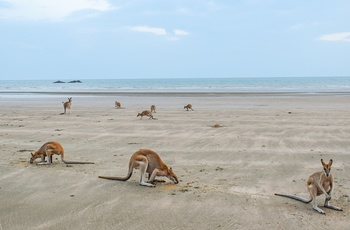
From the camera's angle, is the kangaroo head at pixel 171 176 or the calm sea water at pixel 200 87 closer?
the kangaroo head at pixel 171 176

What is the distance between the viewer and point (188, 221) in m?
5.10

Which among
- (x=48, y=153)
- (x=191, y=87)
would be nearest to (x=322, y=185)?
(x=48, y=153)

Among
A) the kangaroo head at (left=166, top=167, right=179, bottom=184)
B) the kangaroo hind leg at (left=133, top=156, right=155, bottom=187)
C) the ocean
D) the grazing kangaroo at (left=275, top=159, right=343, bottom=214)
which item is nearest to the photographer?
the grazing kangaroo at (left=275, top=159, right=343, bottom=214)

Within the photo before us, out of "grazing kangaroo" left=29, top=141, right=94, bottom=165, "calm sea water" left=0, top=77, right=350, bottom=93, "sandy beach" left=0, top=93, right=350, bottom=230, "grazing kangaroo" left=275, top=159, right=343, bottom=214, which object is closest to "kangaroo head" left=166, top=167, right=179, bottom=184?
"sandy beach" left=0, top=93, right=350, bottom=230

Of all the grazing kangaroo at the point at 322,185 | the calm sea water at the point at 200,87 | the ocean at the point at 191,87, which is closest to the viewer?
the grazing kangaroo at the point at 322,185

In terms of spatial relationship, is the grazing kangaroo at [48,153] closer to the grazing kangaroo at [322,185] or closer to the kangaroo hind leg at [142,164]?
the kangaroo hind leg at [142,164]

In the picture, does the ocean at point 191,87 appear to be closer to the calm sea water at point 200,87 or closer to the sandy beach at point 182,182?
the calm sea water at point 200,87

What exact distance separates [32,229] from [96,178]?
2141mm

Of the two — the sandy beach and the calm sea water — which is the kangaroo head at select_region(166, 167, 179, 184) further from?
the calm sea water

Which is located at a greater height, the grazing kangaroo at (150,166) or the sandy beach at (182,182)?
the grazing kangaroo at (150,166)

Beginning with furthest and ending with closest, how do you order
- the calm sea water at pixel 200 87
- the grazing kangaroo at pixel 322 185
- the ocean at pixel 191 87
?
the calm sea water at pixel 200 87, the ocean at pixel 191 87, the grazing kangaroo at pixel 322 185

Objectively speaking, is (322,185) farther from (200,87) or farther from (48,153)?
(200,87)

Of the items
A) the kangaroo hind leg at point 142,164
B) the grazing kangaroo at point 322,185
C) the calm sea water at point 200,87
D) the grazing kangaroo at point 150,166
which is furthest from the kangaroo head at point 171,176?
the calm sea water at point 200,87

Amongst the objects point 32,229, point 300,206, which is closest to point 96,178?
point 32,229
